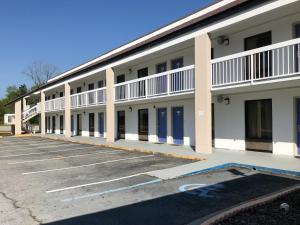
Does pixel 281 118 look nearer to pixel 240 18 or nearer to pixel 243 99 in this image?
pixel 243 99

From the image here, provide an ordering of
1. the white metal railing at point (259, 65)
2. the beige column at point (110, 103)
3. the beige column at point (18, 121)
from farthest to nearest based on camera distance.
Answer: the beige column at point (18, 121) → the beige column at point (110, 103) → the white metal railing at point (259, 65)

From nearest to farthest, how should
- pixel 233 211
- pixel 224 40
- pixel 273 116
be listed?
pixel 233 211 → pixel 273 116 → pixel 224 40

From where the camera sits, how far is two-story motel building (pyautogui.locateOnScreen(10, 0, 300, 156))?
12.8m

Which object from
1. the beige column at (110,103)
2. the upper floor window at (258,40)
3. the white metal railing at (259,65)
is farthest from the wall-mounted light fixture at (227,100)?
the beige column at (110,103)

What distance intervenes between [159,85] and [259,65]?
6.92 meters

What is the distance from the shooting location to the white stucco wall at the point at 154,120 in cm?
1839

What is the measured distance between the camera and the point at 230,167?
1146 cm

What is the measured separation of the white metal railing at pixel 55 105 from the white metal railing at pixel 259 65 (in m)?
20.9

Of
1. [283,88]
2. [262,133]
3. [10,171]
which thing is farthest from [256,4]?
[10,171]

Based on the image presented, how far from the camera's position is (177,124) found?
771 inches

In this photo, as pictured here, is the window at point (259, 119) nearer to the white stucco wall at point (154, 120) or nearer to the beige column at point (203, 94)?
the beige column at point (203, 94)

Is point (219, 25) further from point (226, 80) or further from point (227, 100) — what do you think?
point (227, 100)

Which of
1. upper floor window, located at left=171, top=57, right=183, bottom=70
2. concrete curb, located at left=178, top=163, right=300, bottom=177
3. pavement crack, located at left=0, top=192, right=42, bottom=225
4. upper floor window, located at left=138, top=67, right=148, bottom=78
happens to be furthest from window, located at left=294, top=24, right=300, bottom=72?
upper floor window, located at left=138, top=67, right=148, bottom=78

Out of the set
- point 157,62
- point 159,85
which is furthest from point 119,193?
point 157,62
